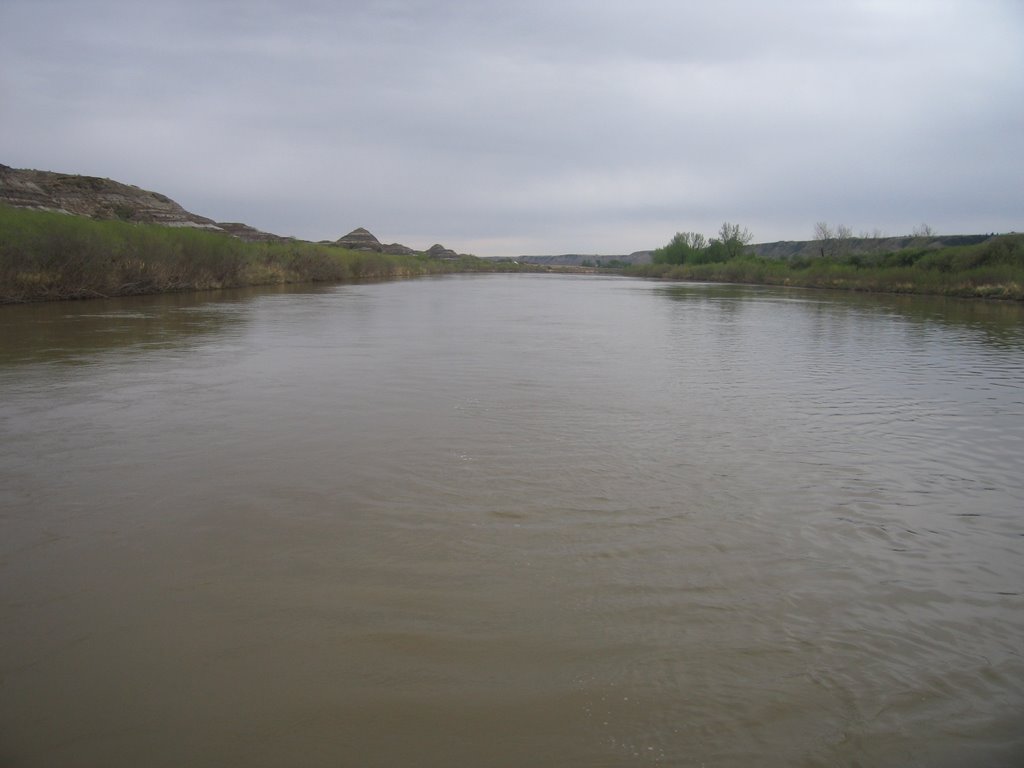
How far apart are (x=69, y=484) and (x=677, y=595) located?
342cm

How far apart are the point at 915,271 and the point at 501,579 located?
3564 cm

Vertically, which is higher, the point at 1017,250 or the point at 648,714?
the point at 1017,250

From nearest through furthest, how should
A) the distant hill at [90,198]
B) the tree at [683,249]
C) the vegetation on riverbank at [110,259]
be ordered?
the vegetation on riverbank at [110,259] < the distant hill at [90,198] < the tree at [683,249]

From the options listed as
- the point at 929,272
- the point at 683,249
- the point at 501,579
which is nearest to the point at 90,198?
the point at 501,579

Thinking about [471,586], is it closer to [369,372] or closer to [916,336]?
[369,372]

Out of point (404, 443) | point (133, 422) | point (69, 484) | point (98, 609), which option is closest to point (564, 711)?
point (98, 609)

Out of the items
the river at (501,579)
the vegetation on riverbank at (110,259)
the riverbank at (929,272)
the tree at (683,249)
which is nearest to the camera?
the river at (501,579)

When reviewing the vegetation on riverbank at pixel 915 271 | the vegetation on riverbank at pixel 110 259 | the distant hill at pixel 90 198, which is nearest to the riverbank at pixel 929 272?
the vegetation on riverbank at pixel 915 271

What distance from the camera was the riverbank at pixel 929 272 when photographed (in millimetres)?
25786

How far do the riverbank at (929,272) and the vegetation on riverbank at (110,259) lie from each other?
31.2 m

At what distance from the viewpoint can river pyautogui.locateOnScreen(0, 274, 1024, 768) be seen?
1.78 metres

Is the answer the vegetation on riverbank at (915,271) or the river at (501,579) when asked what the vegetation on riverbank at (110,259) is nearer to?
the river at (501,579)

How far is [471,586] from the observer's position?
98.7 inches

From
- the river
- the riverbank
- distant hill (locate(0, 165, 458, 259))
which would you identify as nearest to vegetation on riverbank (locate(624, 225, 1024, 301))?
the riverbank
